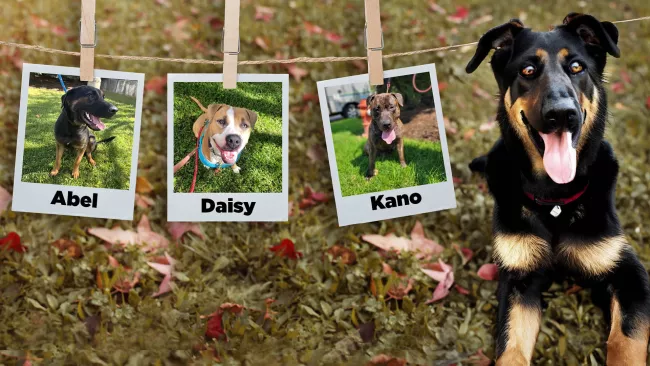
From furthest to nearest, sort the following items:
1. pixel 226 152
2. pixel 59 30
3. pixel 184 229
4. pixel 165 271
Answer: pixel 59 30, pixel 184 229, pixel 165 271, pixel 226 152

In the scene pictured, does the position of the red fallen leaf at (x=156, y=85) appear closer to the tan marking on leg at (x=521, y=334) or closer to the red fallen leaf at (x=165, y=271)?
the red fallen leaf at (x=165, y=271)

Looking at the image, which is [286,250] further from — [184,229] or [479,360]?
[479,360]

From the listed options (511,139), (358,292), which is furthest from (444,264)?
(511,139)

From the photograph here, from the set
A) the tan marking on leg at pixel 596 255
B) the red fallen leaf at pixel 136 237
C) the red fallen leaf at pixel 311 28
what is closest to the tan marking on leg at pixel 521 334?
the tan marking on leg at pixel 596 255

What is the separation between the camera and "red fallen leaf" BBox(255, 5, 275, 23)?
11.1 feet

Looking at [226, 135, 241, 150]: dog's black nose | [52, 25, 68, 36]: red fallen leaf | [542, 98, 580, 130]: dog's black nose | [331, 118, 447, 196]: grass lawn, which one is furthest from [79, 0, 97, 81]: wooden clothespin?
[542, 98, 580, 130]: dog's black nose

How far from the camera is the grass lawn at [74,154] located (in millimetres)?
2139

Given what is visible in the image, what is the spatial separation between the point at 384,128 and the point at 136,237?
1.10m

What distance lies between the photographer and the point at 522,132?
6.11 feet

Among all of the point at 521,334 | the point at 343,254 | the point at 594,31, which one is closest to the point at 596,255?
the point at 521,334

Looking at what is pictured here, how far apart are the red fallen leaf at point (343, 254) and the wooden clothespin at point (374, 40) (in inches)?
27.2

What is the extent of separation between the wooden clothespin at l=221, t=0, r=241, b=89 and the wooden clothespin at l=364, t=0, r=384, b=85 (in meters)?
0.45

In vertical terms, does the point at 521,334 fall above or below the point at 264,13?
below

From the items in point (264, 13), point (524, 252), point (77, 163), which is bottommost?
point (524, 252)
